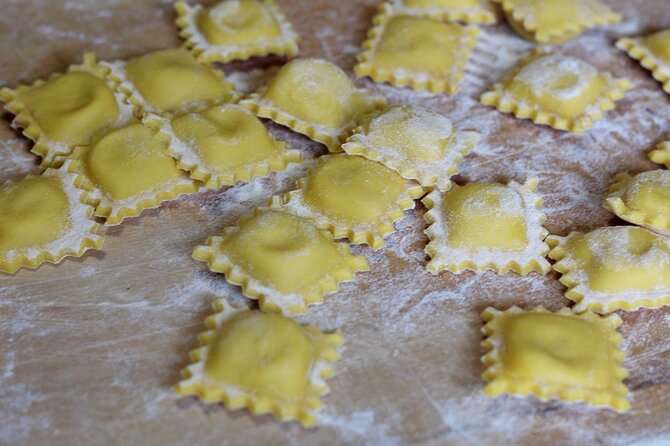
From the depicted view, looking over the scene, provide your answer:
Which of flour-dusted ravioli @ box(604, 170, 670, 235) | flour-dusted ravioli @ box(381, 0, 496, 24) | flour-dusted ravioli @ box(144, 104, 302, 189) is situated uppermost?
flour-dusted ravioli @ box(381, 0, 496, 24)

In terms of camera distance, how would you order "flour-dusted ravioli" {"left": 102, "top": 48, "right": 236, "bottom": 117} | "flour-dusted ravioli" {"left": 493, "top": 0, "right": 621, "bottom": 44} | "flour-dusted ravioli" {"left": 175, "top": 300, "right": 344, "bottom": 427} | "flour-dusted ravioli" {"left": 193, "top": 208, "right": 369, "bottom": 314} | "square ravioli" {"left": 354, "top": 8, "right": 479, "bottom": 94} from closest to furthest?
"flour-dusted ravioli" {"left": 175, "top": 300, "right": 344, "bottom": 427} < "flour-dusted ravioli" {"left": 193, "top": 208, "right": 369, "bottom": 314} < "flour-dusted ravioli" {"left": 102, "top": 48, "right": 236, "bottom": 117} < "square ravioli" {"left": 354, "top": 8, "right": 479, "bottom": 94} < "flour-dusted ravioli" {"left": 493, "top": 0, "right": 621, "bottom": 44}

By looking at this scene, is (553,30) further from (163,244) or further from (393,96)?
(163,244)

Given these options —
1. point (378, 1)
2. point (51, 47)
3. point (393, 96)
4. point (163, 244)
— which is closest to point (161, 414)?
point (163, 244)

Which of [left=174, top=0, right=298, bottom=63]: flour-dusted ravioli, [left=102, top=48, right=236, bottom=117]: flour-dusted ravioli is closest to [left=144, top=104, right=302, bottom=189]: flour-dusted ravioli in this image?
[left=102, top=48, right=236, bottom=117]: flour-dusted ravioli

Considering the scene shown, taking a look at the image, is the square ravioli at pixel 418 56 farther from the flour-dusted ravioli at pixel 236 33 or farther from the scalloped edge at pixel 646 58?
the scalloped edge at pixel 646 58

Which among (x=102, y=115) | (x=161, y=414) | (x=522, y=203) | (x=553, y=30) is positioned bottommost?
(x=161, y=414)

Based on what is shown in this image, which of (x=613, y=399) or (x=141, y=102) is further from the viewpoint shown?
(x=141, y=102)

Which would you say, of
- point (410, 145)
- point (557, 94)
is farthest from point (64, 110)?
point (557, 94)

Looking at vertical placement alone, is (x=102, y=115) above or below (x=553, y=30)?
below

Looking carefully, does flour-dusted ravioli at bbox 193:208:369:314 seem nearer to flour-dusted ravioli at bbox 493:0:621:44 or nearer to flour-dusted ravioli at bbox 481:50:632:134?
flour-dusted ravioli at bbox 481:50:632:134
